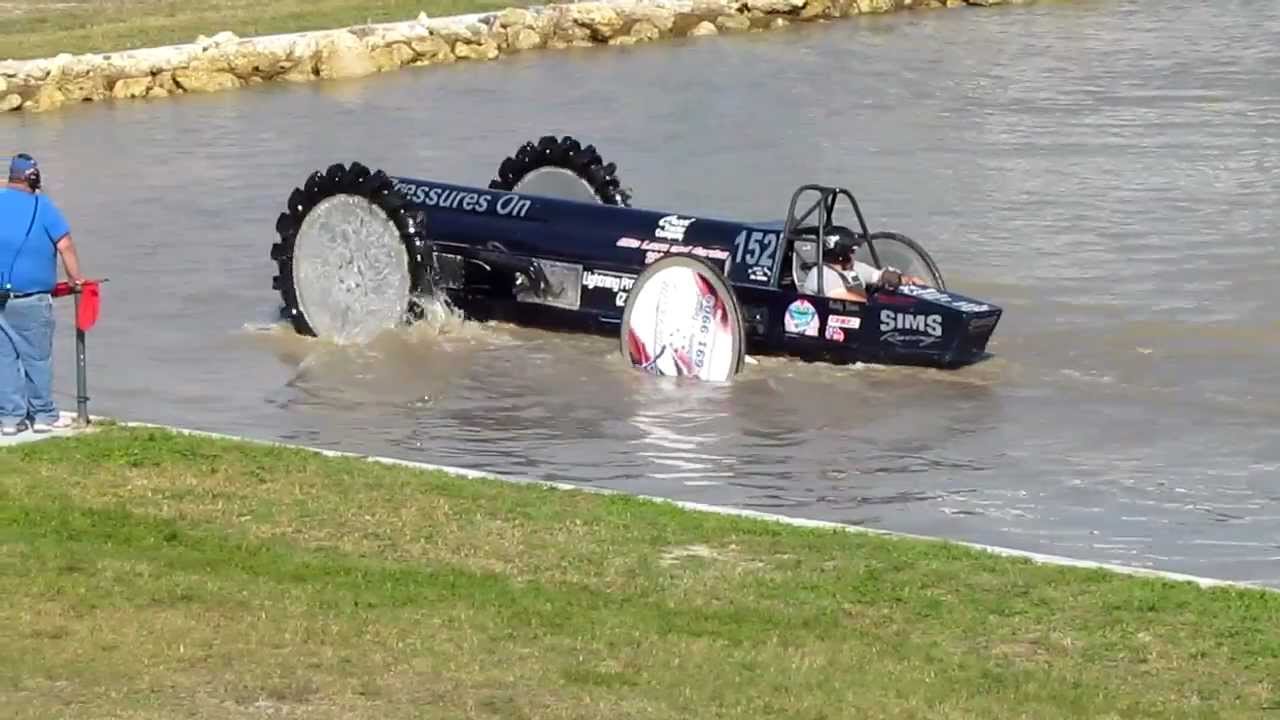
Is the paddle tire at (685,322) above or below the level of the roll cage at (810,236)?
below

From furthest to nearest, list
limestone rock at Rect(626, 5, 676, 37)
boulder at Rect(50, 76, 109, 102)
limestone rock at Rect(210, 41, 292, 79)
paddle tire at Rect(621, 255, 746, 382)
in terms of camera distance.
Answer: limestone rock at Rect(626, 5, 676, 37), limestone rock at Rect(210, 41, 292, 79), boulder at Rect(50, 76, 109, 102), paddle tire at Rect(621, 255, 746, 382)

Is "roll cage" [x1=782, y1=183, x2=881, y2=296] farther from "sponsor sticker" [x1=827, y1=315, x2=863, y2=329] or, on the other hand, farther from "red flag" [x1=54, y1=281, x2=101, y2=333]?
"red flag" [x1=54, y1=281, x2=101, y2=333]

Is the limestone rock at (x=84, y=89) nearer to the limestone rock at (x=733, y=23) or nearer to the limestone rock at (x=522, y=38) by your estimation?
the limestone rock at (x=522, y=38)

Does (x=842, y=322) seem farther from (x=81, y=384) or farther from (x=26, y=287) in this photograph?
(x=26, y=287)

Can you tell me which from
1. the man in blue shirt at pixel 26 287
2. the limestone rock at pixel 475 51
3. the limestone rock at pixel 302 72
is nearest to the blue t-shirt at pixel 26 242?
the man in blue shirt at pixel 26 287

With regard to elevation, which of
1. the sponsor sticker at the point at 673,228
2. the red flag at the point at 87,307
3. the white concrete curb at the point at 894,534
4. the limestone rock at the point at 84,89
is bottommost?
the white concrete curb at the point at 894,534

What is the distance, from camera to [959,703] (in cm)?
866

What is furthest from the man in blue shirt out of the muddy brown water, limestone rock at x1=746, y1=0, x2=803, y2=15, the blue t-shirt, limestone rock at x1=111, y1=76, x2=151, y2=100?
limestone rock at x1=746, y1=0, x2=803, y2=15

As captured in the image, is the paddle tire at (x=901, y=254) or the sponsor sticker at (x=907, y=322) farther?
the paddle tire at (x=901, y=254)

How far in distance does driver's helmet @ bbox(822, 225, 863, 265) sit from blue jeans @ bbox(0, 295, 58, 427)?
606cm

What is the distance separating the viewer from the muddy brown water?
14859 mm

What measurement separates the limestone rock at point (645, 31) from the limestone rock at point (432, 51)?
4329mm

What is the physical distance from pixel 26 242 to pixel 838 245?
634 cm

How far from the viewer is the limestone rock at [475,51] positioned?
142ft
